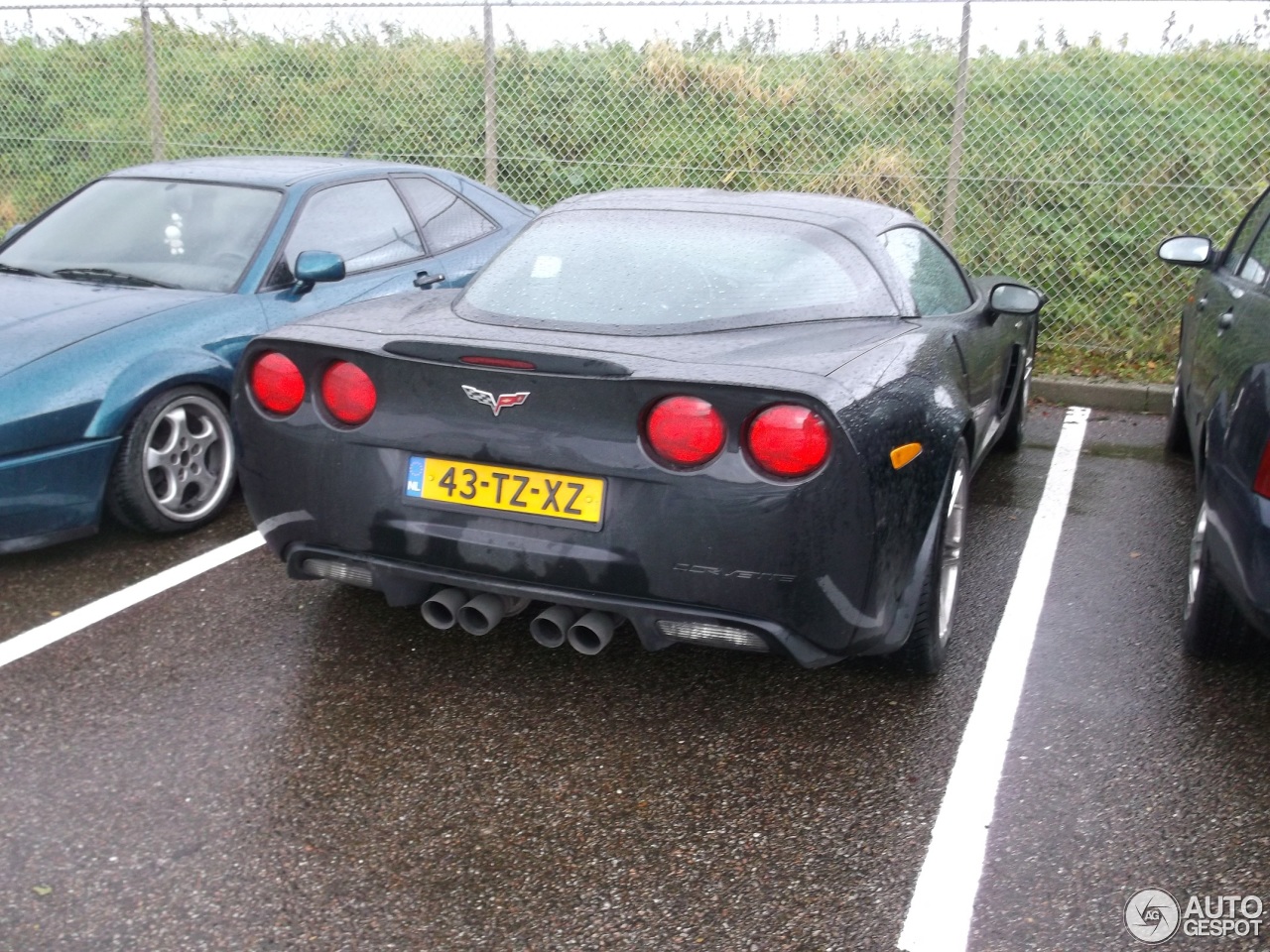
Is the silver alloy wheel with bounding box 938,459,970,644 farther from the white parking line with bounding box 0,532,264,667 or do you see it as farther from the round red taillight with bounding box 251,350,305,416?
the white parking line with bounding box 0,532,264,667

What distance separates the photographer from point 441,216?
6250 millimetres

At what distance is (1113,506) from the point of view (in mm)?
5426

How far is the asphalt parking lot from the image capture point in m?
2.52

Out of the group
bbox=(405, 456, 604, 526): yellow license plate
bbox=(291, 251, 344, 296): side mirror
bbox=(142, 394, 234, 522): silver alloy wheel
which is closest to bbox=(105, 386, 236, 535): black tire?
bbox=(142, 394, 234, 522): silver alloy wheel

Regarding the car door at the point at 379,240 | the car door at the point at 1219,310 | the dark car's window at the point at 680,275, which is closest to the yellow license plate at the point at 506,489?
the dark car's window at the point at 680,275

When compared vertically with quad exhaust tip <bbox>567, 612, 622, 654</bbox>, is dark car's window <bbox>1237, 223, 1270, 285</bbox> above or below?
above

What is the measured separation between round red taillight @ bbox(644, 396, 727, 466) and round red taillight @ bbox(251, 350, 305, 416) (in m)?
1.05

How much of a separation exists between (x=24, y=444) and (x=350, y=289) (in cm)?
179

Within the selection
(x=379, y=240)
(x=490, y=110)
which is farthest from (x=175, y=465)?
(x=490, y=110)

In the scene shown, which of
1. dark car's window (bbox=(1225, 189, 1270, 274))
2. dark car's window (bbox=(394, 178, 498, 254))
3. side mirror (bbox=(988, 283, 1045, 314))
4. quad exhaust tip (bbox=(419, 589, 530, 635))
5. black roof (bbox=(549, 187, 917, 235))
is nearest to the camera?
quad exhaust tip (bbox=(419, 589, 530, 635))

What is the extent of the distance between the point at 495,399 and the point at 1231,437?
2036 mm

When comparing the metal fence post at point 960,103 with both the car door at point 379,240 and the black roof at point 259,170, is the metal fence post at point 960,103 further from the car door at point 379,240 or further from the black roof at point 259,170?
the black roof at point 259,170

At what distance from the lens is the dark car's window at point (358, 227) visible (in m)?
5.43

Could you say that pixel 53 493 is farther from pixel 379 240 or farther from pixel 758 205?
pixel 758 205
